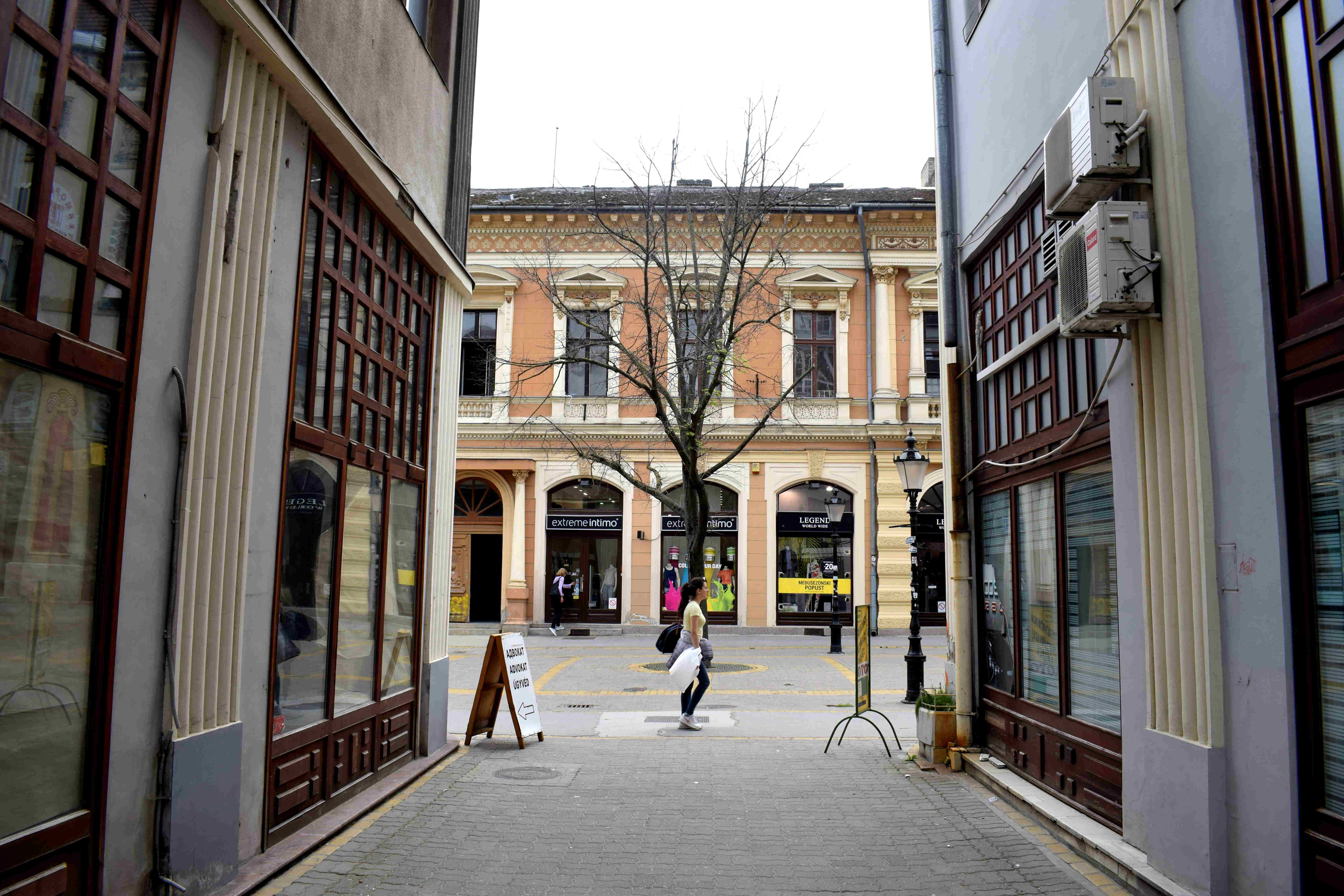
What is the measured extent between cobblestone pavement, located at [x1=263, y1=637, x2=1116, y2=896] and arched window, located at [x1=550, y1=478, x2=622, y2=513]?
47.3 feet

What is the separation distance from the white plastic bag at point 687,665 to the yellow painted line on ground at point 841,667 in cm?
539

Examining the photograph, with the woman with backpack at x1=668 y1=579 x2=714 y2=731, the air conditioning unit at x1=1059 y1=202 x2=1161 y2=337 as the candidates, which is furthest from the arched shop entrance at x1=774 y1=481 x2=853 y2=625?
the air conditioning unit at x1=1059 y1=202 x2=1161 y2=337

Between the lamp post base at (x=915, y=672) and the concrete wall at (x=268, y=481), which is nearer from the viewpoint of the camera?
the concrete wall at (x=268, y=481)

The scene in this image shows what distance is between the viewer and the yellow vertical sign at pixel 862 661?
10117 mm

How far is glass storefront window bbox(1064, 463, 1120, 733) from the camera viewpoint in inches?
254

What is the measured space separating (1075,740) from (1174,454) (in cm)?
255

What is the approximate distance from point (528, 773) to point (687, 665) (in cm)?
278

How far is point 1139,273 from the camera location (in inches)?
211

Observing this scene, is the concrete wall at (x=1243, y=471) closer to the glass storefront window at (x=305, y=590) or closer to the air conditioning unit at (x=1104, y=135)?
the air conditioning unit at (x=1104, y=135)

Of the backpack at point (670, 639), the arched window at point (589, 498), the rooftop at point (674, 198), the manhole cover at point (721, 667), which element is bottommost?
the manhole cover at point (721, 667)

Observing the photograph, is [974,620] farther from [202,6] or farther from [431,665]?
[202,6]

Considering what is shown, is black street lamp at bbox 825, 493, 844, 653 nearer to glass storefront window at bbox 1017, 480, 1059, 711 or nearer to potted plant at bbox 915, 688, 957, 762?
potted plant at bbox 915, 688, 957, 762

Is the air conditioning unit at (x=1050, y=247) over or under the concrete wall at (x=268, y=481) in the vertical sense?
over

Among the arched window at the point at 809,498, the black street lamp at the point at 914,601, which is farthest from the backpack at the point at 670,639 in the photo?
the arched window at the point at 809,498
